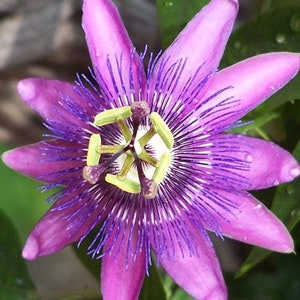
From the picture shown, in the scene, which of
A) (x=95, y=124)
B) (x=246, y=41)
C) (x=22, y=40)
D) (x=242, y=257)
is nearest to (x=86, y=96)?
(x=95, y=124)

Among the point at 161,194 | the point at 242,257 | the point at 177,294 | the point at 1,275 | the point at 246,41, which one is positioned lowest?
the point at 242,257

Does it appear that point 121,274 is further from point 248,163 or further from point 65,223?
point 248,163

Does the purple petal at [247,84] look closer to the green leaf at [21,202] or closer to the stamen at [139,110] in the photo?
the stamen at [139,110]

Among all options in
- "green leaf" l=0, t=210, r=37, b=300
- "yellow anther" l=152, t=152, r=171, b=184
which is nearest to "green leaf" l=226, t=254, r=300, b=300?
"green leaf" l=0, t=210, r=37, b=300

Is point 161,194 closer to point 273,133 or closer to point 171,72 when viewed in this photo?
point 171,72

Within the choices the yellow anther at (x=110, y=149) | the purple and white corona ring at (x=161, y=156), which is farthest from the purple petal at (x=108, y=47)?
the yellow anther at (x=110, y=149)

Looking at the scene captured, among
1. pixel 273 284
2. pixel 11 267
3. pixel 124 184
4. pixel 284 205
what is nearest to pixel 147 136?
pixel 124 184

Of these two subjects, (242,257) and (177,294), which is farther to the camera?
(242,257)
